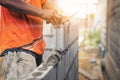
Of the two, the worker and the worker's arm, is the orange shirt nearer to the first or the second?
the worker

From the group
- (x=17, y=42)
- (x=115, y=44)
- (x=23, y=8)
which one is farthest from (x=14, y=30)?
(x=115, y=44)

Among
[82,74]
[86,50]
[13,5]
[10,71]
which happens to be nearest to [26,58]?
[10,71]

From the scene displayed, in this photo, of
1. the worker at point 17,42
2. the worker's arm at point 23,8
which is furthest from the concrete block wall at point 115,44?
the worker's arm at point 23,8

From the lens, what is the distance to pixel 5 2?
124 inches

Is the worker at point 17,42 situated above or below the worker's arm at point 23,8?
below

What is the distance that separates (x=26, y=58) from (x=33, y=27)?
0.41 meters

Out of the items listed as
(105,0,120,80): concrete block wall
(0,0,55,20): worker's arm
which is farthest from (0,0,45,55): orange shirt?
(105,0,120,80): concrete block wall

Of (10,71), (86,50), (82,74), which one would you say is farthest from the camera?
(86,50)

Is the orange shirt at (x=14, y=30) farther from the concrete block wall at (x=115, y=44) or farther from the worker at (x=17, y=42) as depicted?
the concrete block wall at (x=115, y=44)

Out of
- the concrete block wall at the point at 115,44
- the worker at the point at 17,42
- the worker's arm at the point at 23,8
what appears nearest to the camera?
the worker's arm at the point at 23,8

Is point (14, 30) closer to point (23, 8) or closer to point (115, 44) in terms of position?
point (23, 8)

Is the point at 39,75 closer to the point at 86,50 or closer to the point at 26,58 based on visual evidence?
the point at 26,58

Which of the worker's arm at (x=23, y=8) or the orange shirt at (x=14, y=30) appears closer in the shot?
the worker's arm at (x=23, y=8)

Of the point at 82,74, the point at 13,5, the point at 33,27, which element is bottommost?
the point at 82,74
